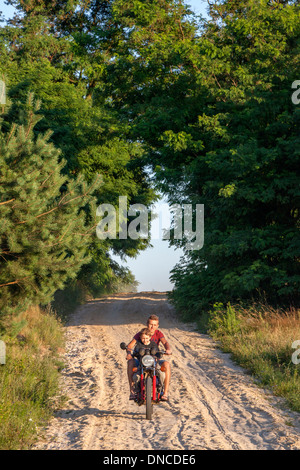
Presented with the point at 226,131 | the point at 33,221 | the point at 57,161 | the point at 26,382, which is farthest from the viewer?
the point at 226,131

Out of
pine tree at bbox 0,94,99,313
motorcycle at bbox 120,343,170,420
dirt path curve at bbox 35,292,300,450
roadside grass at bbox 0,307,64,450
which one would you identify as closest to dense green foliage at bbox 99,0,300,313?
dirt path curve at bbox 35,292,300,450

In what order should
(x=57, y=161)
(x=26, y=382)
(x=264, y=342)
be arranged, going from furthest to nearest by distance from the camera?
(x=57, y=161)
(x=264, y=342)
(x=26, y=382)

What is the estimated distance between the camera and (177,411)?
8617 millimetres

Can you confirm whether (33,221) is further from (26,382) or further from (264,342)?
(264,342)

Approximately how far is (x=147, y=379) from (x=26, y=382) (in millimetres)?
2844

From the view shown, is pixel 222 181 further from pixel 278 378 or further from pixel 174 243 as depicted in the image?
pixel 278 378

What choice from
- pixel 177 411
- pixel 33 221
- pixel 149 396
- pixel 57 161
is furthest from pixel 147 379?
pixel 57 161

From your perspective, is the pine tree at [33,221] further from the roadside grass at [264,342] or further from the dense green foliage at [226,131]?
the dense green foliage at [226,131]

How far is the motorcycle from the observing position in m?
7.98

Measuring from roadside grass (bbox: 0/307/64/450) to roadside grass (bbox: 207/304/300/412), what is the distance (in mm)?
4286

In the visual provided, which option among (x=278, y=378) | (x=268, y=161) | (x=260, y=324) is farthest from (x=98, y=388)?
(x=268, y=161)

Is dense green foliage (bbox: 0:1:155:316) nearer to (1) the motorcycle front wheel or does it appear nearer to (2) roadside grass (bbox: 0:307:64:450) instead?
(2) roadside grass (bbox: 0:307:64:450)
